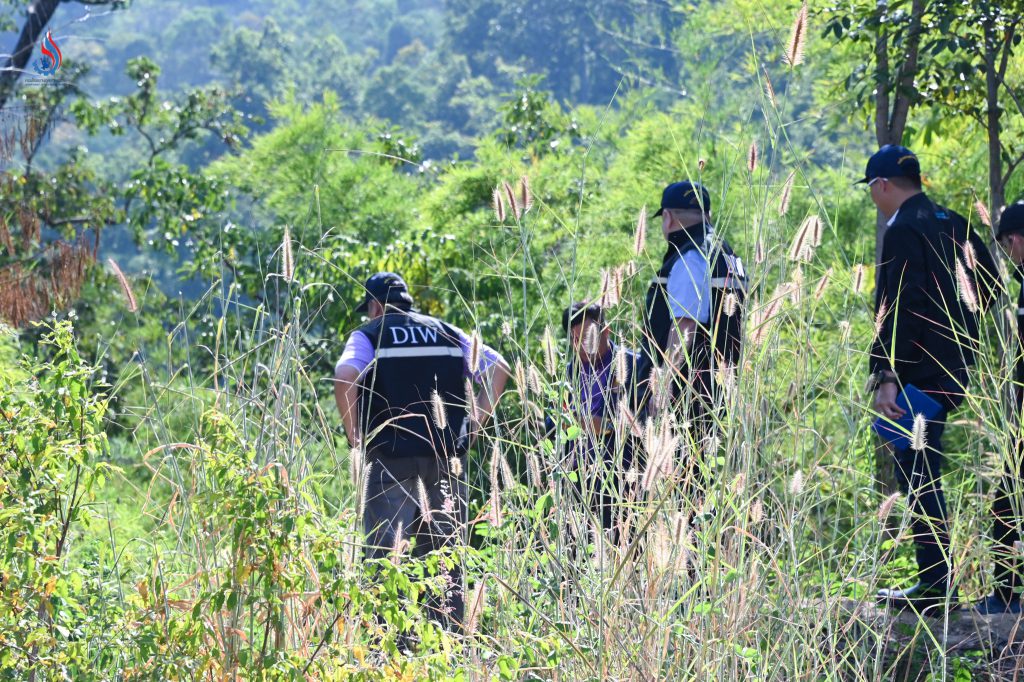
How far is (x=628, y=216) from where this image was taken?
6.78 metres

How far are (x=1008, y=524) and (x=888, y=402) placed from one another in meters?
0.81

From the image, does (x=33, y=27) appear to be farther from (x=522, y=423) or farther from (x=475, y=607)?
(x=475, y=607)

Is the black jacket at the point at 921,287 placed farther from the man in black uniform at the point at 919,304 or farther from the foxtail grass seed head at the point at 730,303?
the foxtail grass seed head at the point at 730,303

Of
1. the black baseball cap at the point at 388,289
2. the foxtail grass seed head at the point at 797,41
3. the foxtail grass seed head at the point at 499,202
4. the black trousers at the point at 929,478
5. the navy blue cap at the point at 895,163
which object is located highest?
the foxtail grass seed head at the point at 797,41

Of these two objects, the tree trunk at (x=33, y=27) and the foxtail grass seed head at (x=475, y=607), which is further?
the tree trunk at (x=33, y=27)

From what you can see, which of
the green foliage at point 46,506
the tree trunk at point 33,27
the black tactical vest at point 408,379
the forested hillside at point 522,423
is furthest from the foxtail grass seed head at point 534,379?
the tree trunk at point 33,27

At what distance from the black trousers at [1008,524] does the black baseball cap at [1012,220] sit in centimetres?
55

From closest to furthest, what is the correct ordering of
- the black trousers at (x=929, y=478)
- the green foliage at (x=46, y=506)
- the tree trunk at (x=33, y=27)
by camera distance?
the green foliage at (x=46, y=506) < the black trousers at (x=929, y=478) < the tree trunk at (x=33, y=27)

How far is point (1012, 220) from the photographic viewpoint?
324cm

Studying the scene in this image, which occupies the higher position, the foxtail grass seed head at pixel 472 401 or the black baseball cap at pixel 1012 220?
the black baseball cap at pixel 1012 220

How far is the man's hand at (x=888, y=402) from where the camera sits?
3.20m

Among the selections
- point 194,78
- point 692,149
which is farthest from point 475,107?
point 692,149

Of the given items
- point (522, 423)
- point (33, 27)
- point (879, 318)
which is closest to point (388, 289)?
point (522, 423)

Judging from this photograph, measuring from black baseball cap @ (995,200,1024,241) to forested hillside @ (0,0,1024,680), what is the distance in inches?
13.9
